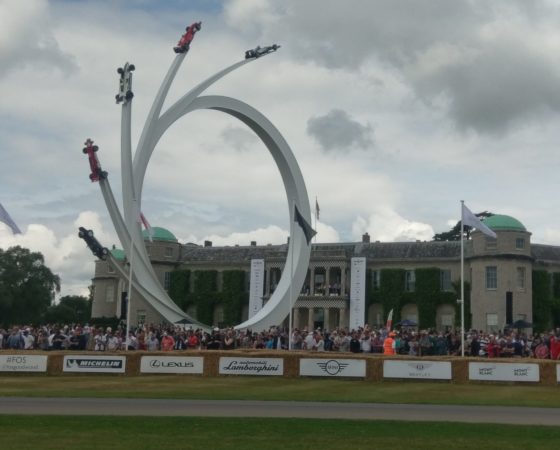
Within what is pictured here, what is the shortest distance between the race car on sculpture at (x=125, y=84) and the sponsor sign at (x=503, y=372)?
22.8 meters

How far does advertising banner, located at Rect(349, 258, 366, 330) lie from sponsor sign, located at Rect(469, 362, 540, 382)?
51.8 m

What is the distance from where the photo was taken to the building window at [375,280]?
8619cm

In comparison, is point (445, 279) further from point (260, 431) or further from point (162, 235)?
point (260, 431)

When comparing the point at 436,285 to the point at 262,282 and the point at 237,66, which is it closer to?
the point at 262,282

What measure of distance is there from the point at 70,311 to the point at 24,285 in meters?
16.0

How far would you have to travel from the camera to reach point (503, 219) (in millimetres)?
79688

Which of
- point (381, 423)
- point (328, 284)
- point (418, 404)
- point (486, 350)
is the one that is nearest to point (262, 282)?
point (328, 284)

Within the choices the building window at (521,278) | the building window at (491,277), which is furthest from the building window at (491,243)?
the building window at (521,278)

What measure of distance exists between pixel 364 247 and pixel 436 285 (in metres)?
11.1

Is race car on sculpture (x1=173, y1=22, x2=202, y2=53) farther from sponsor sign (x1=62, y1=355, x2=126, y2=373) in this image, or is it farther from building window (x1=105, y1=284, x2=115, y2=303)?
building window (x1=105, y1=284, x2=115, y2=303)

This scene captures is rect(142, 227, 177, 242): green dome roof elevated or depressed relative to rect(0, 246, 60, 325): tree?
elevated

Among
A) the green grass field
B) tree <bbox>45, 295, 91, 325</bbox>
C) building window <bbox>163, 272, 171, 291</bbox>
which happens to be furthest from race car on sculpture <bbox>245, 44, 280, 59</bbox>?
tree <bbox>45, 295, 91, 325</bbox>

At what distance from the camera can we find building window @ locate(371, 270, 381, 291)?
86.2 meters

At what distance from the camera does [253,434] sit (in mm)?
15375
